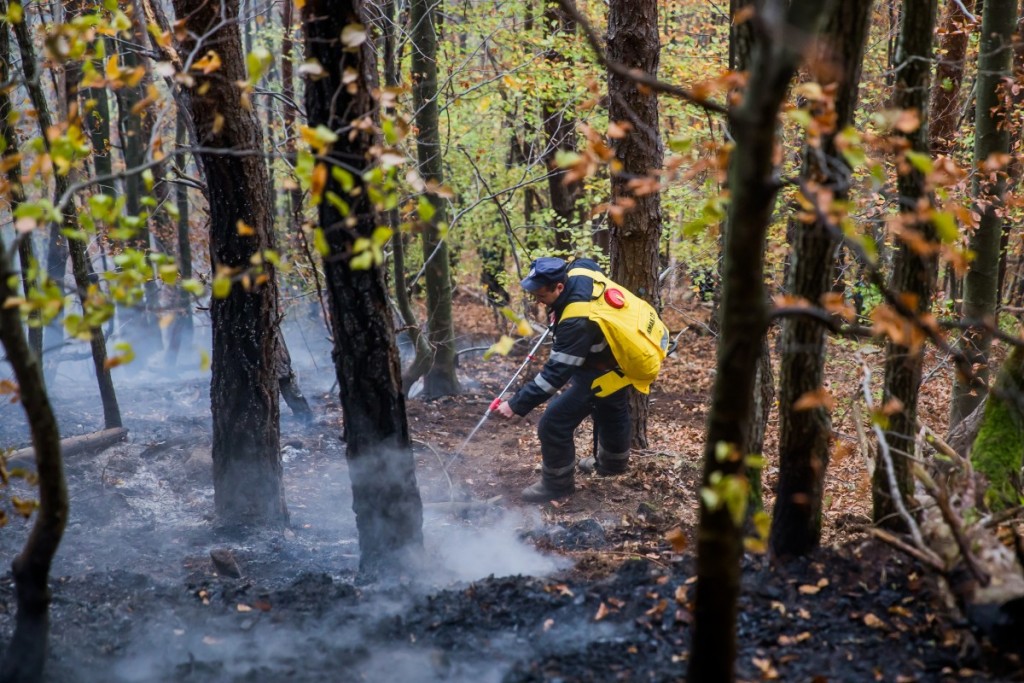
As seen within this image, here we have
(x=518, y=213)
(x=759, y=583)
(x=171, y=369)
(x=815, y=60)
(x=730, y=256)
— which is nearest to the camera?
(x=730, y=256)

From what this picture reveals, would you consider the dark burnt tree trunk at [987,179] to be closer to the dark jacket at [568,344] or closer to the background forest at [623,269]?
the background forest at [623,269]

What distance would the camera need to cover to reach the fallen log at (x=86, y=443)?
303 inches

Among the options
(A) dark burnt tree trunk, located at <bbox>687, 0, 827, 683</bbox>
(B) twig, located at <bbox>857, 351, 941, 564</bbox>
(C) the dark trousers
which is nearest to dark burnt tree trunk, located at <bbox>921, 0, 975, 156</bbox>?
(C) the dark trousers

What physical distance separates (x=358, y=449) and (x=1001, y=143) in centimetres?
651

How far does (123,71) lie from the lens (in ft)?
10.5

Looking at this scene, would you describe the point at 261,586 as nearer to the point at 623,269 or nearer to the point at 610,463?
the point at 610,463

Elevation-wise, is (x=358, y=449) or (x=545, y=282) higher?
(x=545, y=282)

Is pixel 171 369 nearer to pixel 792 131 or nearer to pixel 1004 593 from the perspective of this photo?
pixel 792 131

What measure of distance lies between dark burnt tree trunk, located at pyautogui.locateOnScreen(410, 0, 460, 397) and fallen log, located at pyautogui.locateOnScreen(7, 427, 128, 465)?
3.87 metres


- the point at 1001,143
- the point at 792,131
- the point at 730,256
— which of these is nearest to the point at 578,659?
the point at 730,256

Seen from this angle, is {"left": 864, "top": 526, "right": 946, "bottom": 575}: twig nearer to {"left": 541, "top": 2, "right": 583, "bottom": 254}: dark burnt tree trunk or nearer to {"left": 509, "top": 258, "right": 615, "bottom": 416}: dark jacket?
{"left": 509, "top": 258, "right": 615, "bottom": 416}: dark jacket

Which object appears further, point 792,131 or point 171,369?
point 171,369

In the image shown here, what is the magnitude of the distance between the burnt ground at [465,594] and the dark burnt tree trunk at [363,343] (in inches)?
16.0

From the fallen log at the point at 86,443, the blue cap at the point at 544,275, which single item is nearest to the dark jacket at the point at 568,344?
the blue cap at the point at 544,275
